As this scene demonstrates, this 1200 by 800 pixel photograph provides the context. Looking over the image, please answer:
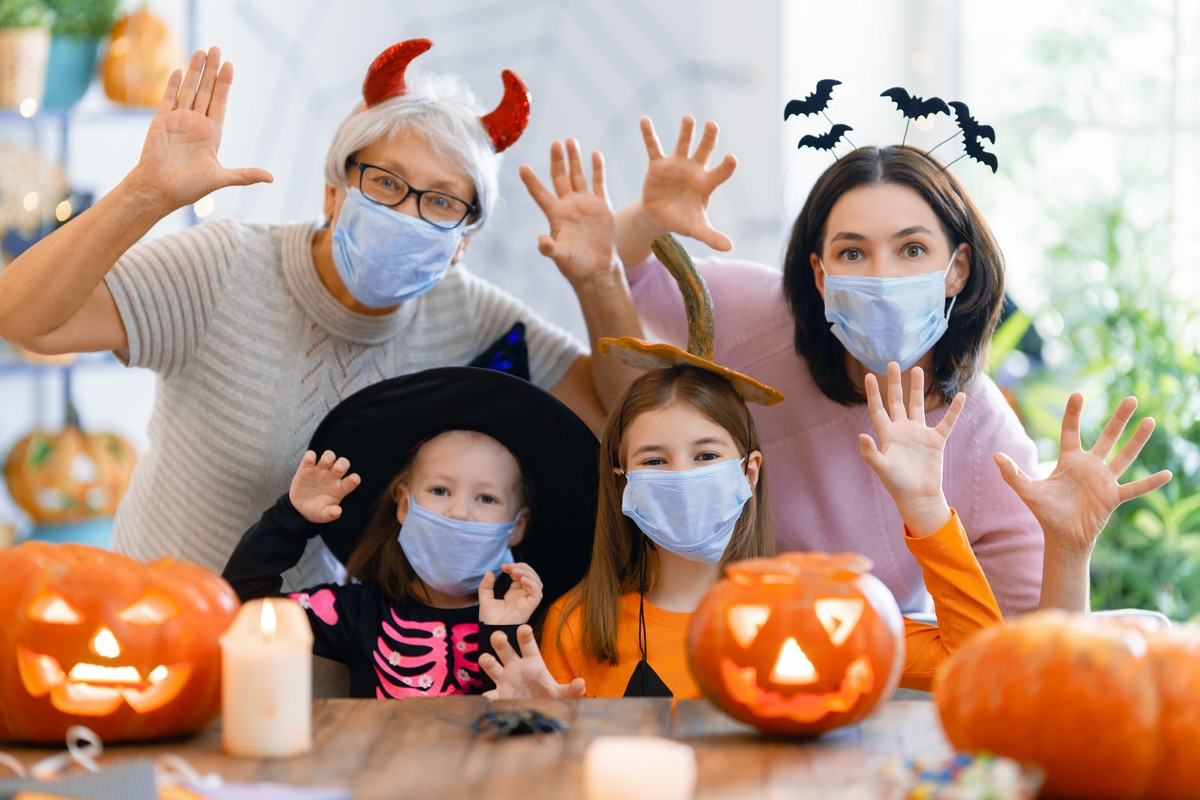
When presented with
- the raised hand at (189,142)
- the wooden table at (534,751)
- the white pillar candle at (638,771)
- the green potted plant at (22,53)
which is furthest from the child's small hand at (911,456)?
the green potted plant at (22,53)

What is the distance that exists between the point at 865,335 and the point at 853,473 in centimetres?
30

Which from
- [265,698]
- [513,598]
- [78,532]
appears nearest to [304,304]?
[513,598]

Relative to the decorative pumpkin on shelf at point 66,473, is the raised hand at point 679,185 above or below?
above

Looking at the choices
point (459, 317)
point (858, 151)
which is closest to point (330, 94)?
point (459, 317)

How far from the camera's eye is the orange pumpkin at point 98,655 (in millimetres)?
1188

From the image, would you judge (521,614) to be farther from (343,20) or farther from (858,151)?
(343,20)

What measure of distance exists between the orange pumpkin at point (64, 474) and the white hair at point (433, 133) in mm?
1805

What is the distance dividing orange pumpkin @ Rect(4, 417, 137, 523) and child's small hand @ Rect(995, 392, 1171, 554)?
2.71 metres

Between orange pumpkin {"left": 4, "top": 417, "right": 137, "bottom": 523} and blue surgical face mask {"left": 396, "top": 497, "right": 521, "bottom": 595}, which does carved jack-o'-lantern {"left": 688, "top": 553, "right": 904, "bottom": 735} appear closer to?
blue surgical face mask {"left": 396, "top": 497, "right": 521, "bottom": 595}

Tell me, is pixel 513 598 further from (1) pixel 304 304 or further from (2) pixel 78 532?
(2) pixel 78 532

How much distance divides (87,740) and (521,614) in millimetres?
696

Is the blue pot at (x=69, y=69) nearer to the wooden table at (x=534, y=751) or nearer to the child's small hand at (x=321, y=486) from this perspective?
the child's small hand at (x=321, y=486)

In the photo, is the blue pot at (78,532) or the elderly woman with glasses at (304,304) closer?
the elderly woman with glasses at (304,304)

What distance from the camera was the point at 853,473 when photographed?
6.82 feet
